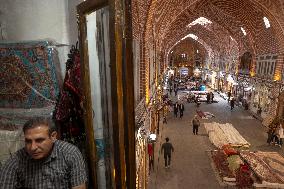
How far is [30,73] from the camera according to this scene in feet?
10.4

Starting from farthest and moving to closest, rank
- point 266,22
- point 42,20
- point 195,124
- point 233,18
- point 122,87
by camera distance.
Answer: point 233,18, point 266,22, point 195,124, point 42,20, point 122,87

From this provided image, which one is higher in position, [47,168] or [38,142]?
[38,142]

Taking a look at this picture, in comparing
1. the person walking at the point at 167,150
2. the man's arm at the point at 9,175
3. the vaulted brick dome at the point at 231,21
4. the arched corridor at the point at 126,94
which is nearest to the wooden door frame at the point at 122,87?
the arched corridor at the point at 126,94

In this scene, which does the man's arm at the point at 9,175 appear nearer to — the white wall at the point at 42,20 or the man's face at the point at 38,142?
the man's face at the point at 38,142

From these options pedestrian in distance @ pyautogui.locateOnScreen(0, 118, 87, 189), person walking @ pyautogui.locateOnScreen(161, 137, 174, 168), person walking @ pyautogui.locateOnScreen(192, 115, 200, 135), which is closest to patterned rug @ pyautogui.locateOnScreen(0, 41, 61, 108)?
pedestrian in distance @ pyautogui.locateOnScreen(0, 118, 87, 189)

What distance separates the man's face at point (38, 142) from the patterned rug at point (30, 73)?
1099 mm

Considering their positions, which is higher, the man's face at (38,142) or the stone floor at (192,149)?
the man's face at (38,142)

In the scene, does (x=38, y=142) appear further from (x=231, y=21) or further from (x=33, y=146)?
(x=231, y=21)

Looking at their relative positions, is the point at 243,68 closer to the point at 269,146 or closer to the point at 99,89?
the point at 269,146

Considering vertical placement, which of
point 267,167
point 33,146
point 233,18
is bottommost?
point 267,167

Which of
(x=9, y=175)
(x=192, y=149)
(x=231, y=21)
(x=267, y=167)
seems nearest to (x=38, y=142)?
(x=9, y=175)

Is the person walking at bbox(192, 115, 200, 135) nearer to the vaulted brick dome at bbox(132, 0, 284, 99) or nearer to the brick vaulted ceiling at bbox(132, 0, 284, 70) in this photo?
the vaulted brick dome at bbox(132, 0, 284, 99)

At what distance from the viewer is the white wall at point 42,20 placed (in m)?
3.15

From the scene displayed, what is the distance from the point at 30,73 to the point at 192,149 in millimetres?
10282
